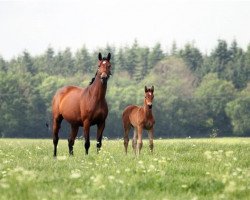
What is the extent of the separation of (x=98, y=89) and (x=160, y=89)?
370 feet

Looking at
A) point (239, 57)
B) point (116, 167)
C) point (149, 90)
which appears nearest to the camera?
point (116, 167)

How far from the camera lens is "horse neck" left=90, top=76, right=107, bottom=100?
64.2 ft

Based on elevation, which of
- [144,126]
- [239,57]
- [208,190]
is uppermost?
[239,57]

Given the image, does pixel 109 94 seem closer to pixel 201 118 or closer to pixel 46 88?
pixel 46 88

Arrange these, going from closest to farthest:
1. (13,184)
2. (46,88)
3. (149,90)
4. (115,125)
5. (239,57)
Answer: (13,184), (149,90), (115,125), (46,88), (239,57)

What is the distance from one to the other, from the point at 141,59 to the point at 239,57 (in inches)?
1175

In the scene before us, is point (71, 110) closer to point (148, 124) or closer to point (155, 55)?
point (148, 124)

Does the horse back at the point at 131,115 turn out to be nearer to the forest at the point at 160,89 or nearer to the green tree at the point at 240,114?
the forest at the point at 160,89

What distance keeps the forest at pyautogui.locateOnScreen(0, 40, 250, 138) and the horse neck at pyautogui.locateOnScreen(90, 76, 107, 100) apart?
8273 centimetres

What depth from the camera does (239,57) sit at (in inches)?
5856

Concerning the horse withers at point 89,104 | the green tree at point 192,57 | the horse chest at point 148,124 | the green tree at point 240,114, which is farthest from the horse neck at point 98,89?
the green tree at point 192,57

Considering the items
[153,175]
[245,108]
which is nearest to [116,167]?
[153,175]

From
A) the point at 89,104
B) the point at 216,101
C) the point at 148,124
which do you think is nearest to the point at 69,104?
the point at 89,104

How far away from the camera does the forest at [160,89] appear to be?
11288 centimetres
